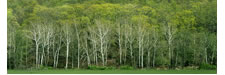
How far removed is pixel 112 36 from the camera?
36.5 metres

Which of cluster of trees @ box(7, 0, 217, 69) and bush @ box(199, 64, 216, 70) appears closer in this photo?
bush @ box(199, 64, 216, 70)

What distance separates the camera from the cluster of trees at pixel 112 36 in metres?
32.9

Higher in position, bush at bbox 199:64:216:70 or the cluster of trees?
the cluster of trees

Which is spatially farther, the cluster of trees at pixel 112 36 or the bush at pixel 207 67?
the cluster of trees at pixel 112 36

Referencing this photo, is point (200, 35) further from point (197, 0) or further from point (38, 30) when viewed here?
point (38, 30)

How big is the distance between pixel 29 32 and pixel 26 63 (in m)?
4.55

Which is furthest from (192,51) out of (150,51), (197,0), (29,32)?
(29,32)

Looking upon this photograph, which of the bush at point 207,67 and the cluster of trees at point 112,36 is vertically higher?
the cluster of trees at point 112,36

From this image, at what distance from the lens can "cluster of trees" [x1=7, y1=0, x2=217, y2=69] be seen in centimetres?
3291

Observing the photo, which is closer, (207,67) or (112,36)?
(207,67)

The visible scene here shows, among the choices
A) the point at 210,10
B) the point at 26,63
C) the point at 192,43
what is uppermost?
the point at 210,10

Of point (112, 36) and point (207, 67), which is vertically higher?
point (112, 36)
